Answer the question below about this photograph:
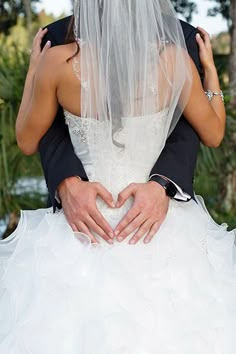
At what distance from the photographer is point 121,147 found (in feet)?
6.15

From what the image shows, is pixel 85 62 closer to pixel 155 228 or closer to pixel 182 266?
pixel 155 228

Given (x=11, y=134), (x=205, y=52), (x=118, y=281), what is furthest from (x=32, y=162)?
(x=118, y=281)

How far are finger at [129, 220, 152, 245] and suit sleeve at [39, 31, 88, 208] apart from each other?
216 millimetres

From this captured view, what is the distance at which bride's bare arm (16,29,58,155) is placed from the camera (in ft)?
5.94

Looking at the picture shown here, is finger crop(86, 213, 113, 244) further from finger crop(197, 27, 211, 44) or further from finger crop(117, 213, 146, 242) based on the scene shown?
finger crop(197, 27, 211, 44)

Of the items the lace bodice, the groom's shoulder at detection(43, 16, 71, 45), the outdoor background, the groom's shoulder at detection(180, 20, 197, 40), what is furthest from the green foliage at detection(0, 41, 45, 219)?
the lace bodice

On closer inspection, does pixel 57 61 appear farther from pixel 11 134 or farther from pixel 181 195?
pixel 11 134

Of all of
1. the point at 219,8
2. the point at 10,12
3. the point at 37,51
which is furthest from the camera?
the point at 10,12

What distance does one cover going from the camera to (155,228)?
1.82 metres

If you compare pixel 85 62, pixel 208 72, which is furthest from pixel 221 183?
pixel 85 62

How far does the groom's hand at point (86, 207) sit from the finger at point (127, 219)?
0.06 ft

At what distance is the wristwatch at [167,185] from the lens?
187 cm

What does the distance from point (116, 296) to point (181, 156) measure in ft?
1.65

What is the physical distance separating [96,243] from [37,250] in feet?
0.56
